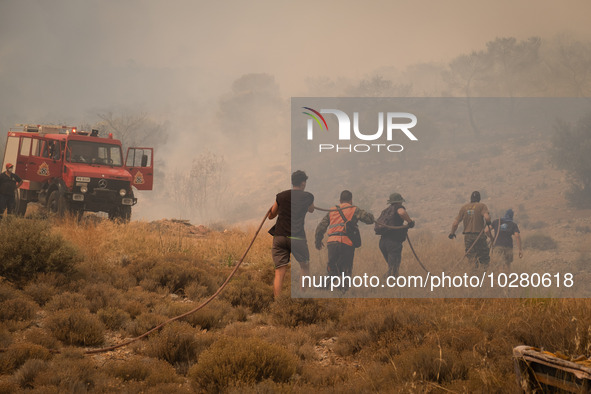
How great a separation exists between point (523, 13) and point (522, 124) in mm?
72519

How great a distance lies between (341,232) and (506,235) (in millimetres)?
2319

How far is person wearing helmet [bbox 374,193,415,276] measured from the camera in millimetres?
7652

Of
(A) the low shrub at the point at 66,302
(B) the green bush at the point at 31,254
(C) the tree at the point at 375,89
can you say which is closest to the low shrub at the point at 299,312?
(A) the low shrub at the point at 66,302

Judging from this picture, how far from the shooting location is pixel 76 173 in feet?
55.7

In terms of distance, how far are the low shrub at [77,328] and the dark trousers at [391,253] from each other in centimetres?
383

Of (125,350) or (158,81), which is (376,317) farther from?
(158,81)

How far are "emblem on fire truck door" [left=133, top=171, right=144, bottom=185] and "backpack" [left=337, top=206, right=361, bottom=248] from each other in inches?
488

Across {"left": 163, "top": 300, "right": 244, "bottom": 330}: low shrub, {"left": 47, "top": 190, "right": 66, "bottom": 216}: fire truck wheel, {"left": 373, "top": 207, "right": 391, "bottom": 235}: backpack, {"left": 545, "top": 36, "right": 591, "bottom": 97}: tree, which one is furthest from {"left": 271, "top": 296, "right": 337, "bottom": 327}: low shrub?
{"left": 545, "top": 36, "right": 591, "bottom": 97}: tree

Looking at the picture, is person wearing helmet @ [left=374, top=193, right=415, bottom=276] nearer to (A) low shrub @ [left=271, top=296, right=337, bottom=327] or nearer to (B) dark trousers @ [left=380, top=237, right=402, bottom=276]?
(B) dark trousers @ [left=380, top=237, right=402, bottom=276]

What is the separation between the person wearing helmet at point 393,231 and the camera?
7.65 metres

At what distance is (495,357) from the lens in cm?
572

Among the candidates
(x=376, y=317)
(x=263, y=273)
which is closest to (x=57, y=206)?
(x=263, y=273)

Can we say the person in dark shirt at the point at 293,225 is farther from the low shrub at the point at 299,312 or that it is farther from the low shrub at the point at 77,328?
the low shrub at the point at 77,328

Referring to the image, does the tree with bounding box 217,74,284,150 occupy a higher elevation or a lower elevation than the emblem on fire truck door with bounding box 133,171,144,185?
higher
